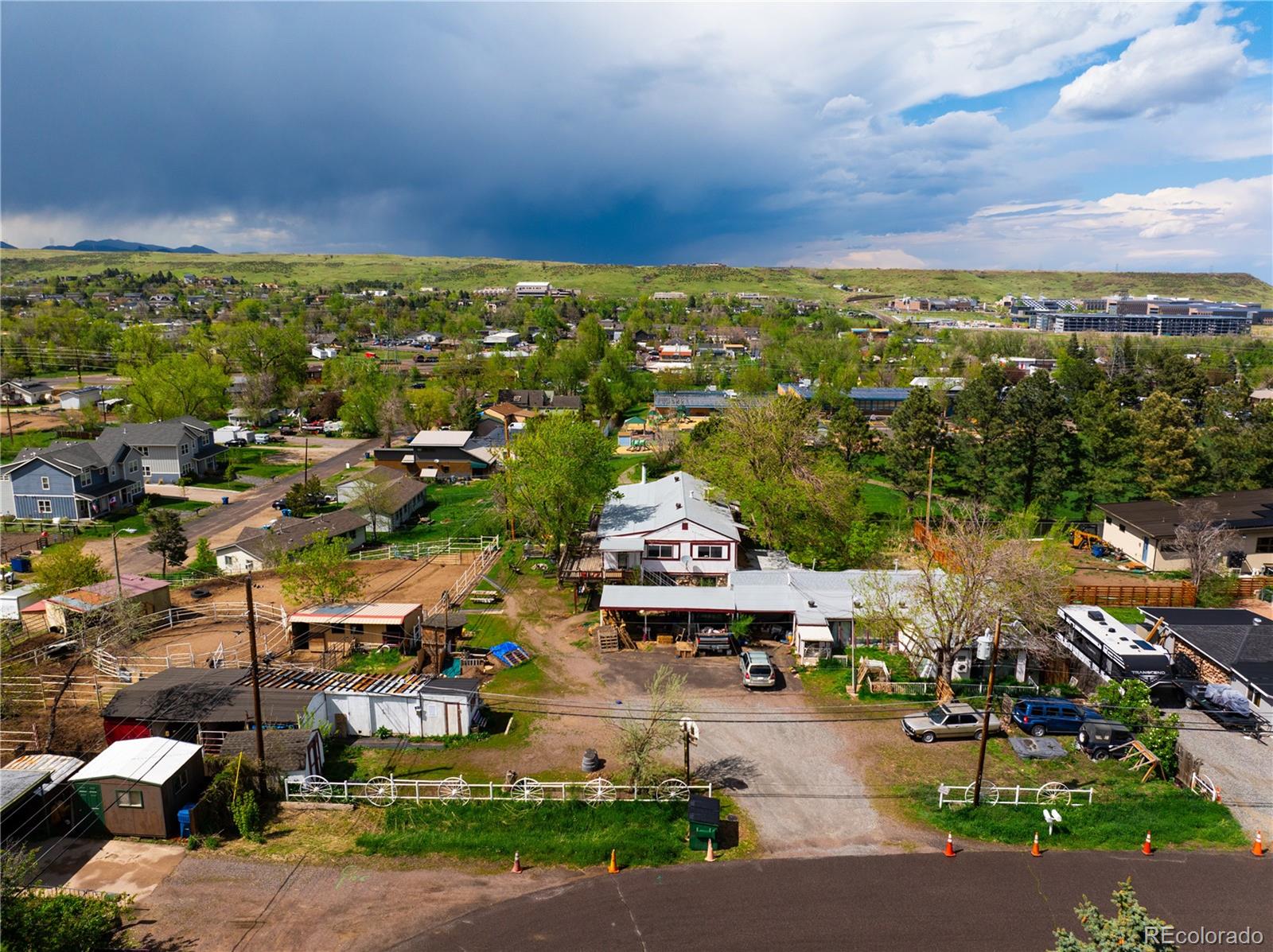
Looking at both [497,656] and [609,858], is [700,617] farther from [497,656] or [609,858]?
[609,858]

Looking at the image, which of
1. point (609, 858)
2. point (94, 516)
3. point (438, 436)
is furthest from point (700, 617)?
point (94, 516)

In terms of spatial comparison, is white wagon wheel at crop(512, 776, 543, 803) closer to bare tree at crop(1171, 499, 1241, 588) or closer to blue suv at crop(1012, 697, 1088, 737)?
blue suv at crop(1012, 697, 1088, 737)

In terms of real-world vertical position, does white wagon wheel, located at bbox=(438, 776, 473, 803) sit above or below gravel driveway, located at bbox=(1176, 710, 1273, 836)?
above

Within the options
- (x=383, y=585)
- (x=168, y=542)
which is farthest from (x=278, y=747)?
(x=168, y=542)

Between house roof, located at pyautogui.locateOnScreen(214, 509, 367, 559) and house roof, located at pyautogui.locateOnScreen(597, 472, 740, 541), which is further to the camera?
house roof, located at pyautogui.locateOnScreen(214, 509, 367, 559)

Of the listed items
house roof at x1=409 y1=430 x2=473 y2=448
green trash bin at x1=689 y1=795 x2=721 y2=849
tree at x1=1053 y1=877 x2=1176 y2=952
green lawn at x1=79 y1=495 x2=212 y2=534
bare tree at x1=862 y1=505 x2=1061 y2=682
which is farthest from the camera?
house roof at x1=409 y1=430 x2=473 y2=448

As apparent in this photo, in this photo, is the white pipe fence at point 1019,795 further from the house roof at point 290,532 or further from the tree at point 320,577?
the house roof at point 290,532

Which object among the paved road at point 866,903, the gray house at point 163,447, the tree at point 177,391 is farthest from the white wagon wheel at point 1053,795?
the tree at point 177,391

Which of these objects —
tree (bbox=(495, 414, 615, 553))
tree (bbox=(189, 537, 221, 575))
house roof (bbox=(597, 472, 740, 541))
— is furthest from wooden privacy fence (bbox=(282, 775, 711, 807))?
tree (bbox=(189, 537, 221, 575))
